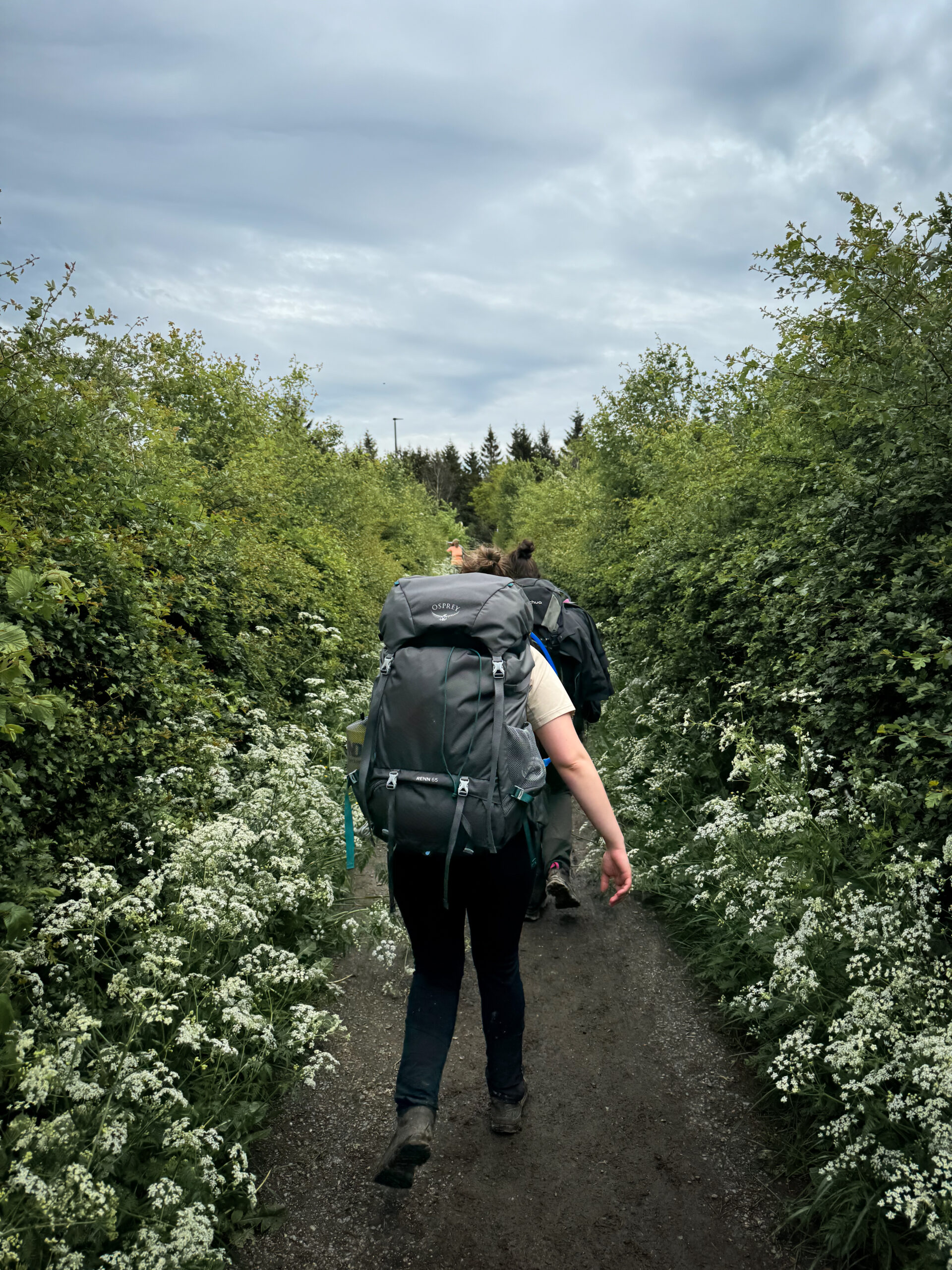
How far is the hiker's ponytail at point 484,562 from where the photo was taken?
9.50ft

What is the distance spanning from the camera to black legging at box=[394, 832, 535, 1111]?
2402mm

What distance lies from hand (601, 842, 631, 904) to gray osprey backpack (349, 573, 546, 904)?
394 millimetres

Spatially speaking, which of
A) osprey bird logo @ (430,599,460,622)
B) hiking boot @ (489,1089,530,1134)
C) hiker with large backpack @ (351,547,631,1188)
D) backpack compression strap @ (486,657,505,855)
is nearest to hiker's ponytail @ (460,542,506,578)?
hiker with large backpack @ (351,547,631,1188)

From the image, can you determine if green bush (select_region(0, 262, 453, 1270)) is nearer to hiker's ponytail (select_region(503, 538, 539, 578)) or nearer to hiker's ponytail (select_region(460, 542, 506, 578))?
hiker's ponytail (select_region(460, 542, 506, 578))

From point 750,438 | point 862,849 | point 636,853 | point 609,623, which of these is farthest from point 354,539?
point 862,849

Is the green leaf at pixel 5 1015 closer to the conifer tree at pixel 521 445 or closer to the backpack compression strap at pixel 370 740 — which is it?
the backpack compression strap at pixel 370 740

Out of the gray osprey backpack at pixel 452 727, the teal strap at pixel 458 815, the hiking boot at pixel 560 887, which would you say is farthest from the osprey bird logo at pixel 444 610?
the hiking boot at pixel 560 887

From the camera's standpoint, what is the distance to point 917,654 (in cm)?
308

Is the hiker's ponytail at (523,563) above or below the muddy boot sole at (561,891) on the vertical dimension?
above

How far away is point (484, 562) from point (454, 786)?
3.33 feet

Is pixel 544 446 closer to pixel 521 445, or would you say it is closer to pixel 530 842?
pixel 521 445

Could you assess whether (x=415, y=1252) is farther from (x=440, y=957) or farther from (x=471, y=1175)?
(x=440, y=957)

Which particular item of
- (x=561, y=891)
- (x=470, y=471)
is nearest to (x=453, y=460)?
(x=470, y=471)

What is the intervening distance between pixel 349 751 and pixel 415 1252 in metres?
1.53
